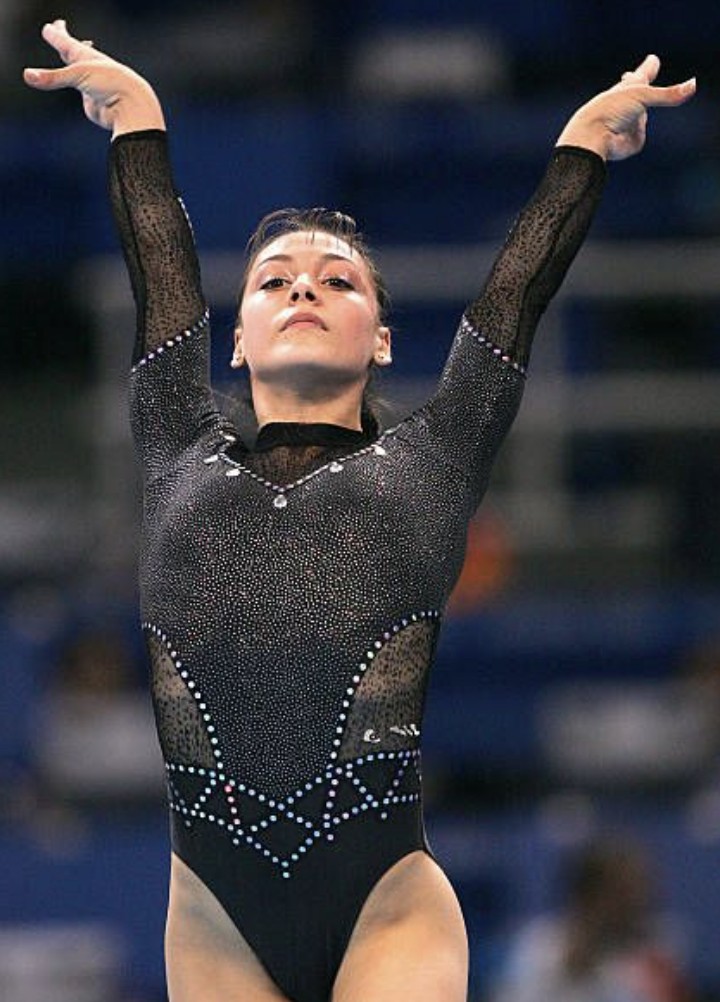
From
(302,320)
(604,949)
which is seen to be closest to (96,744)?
(604,949)

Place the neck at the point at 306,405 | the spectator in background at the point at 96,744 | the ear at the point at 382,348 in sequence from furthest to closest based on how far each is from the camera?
1. the spectator in background at the point at 96,744
2. the ear at the point at 382,348
3. the neck at the point at 306,405

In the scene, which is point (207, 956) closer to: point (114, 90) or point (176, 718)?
point (176, 718)

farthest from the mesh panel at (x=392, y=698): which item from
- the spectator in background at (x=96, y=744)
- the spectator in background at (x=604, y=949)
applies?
the spectator in background at (x=96, y=744)

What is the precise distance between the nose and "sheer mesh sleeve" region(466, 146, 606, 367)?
0.85 ft

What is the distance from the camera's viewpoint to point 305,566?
133 inches

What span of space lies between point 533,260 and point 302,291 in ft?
1.25

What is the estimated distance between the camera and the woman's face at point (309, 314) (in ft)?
11.5

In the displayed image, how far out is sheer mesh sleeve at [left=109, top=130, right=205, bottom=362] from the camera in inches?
143

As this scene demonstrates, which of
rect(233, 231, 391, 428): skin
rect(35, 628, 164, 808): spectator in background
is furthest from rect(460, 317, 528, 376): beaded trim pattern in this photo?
rect(35, 628, 164, 808): spectator in background

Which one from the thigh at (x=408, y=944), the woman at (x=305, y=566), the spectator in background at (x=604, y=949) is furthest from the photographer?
the spectator in background at (x=604, y=949)

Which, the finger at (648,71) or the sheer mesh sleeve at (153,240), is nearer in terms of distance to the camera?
the sheer mesh sleeve at (153,240)

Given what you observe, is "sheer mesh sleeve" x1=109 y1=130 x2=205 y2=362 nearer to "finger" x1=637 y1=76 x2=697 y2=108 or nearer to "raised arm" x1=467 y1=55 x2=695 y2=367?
"raised arm" x1=467 y1=55 x2=695 y2=367

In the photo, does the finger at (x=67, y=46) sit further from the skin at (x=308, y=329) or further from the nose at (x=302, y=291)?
the nose at (x=302, y=291)

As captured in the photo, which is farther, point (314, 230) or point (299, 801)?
point (314, 230)
